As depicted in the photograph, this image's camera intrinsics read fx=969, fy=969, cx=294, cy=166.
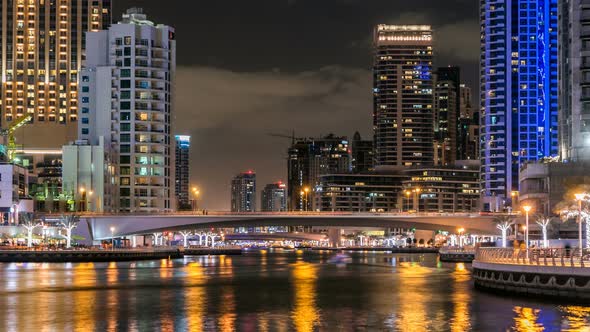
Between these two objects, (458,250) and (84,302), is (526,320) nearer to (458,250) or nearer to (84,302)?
(84,302)

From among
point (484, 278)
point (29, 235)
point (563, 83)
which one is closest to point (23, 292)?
point (484, 278)

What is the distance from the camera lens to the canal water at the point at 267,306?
194ft

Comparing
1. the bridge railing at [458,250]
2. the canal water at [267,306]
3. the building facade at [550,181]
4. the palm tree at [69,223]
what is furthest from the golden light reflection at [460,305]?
the palm tree at [69,223]

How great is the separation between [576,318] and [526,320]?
3.08 m

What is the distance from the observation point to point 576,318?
59.6 meters

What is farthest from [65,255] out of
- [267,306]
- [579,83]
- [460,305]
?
[460,305]

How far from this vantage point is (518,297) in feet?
240

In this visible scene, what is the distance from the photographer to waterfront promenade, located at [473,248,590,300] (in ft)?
224

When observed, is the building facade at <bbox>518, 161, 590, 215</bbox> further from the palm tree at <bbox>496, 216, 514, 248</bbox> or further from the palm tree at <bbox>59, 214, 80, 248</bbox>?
the palm tree at <bbox>59, 214, 80, 248</bbox>

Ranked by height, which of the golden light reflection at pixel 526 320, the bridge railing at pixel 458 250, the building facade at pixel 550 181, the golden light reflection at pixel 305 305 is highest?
the building facade at pixel 550 181

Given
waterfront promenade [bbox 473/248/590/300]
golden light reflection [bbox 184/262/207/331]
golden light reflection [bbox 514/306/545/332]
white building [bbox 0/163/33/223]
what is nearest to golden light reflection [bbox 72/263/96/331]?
golden light reflection [bbox 184/262/207/331]

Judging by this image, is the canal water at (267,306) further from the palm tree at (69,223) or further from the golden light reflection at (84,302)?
the palm tree at (69,223)

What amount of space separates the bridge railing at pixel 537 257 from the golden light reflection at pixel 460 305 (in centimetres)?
362

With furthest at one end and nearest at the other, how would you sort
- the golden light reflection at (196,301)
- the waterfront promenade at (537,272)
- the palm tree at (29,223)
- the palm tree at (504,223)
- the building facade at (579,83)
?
the palm tree at (29,223), the palm tree at (504,223), the building facade at (579,83), the waterfront promenade at (537,272), the golden light reflection at (196,301)
